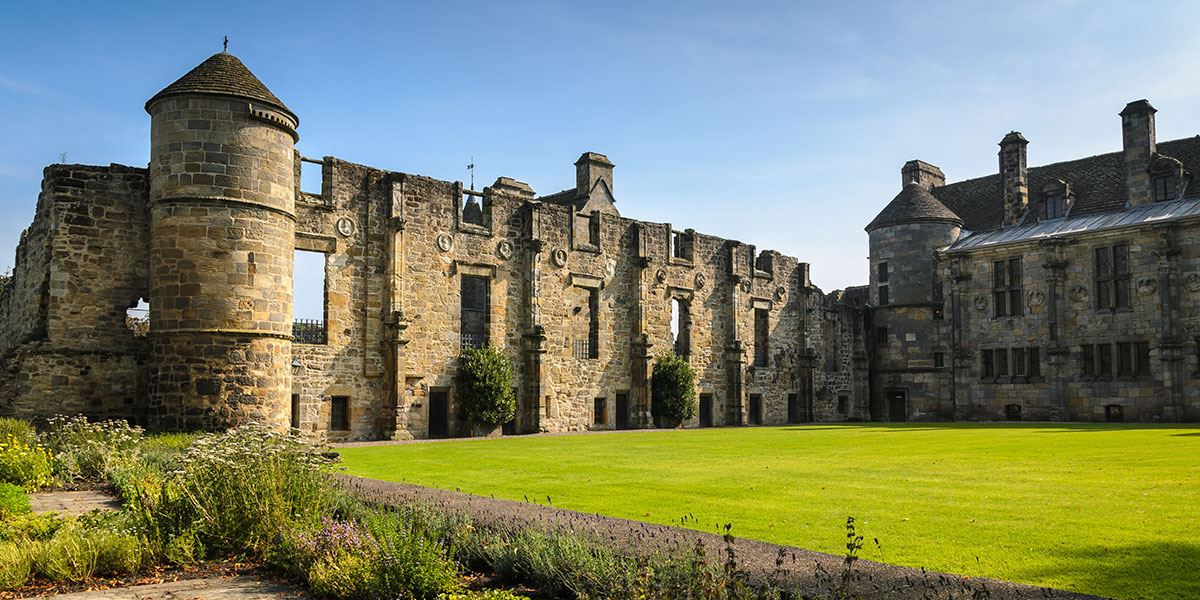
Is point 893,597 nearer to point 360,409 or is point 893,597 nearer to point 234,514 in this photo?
point 234,514

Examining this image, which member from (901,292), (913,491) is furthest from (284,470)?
(901,292)

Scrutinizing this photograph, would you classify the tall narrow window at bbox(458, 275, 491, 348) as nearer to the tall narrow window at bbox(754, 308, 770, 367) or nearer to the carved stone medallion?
the tall narrow window at bbox(754, 308, 770, 367)

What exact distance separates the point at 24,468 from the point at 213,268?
747 cm

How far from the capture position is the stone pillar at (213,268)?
18812mm

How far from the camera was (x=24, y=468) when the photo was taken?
12.3m

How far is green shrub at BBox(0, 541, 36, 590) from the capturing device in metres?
7.03

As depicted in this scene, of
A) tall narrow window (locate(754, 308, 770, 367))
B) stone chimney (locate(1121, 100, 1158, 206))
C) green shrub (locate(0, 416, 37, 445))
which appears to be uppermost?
stone chimney (locate(1121, 100, 1158, 206))

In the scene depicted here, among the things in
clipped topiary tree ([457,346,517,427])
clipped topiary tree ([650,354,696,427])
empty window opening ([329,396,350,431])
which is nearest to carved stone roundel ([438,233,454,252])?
clipped topiary tree ([457,346,517,427])

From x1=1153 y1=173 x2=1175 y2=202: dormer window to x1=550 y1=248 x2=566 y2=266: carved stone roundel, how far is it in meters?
23.0

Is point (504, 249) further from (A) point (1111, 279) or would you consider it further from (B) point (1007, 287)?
(A) point (1111, 279)

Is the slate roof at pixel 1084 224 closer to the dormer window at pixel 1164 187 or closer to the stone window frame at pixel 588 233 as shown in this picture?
the dormer window at pixel 1164 187

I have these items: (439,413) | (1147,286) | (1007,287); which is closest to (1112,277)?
(1147,286)

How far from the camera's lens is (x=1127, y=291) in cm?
3391

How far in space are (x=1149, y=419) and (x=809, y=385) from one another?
12716mm
